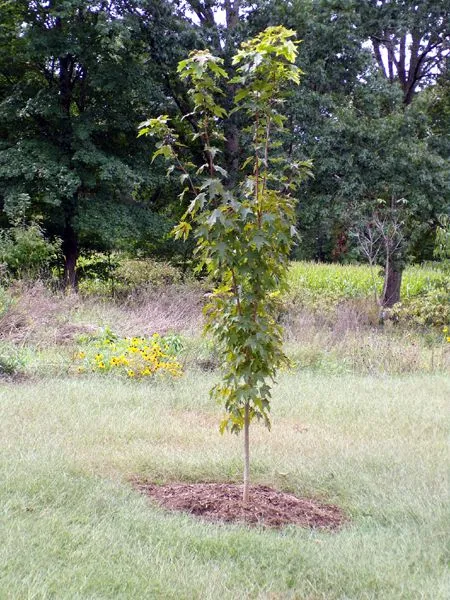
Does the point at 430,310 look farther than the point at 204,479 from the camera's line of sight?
Yes

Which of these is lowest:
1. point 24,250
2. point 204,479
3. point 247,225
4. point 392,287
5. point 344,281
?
point 344,281

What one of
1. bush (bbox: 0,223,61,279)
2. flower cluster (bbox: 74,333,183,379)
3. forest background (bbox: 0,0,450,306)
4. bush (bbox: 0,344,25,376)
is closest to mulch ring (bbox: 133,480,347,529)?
flower cluster (bbox: 74,333,183,379)

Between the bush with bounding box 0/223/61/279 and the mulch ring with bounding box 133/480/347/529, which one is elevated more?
the bush with bounding box 0/223/61/279

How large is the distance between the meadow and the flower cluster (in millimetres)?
137

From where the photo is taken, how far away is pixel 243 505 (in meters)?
4.62

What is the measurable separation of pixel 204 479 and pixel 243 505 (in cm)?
65

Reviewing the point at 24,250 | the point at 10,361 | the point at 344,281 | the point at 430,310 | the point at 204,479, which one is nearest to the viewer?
the point at 204,479

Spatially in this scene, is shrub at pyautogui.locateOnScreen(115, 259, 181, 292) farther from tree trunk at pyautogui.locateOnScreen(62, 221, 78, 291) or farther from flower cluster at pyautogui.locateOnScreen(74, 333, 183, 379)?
flower cluster at pyautogui.locateOnScreen(74, 333, 183, 379)

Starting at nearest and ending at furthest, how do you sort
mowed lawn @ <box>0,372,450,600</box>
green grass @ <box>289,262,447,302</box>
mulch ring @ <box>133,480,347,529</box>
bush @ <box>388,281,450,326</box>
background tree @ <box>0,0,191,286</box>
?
1. mowed lawn @ <box>0,372,450,600</box>
2. mulch ring @ <box>133,480,347,529</box>
3. bush @ <box>388,281,450,326</box>
4. background tree @ <box>0,0,191,286</box>
5. green grass @ <box>289,262,447,302</box>

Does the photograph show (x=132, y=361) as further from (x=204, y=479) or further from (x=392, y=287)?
(x=392, y=287)

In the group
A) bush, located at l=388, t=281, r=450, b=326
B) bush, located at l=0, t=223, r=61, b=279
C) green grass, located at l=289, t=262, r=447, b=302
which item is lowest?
green grass, located at l=289, t=262, r=447, b=302

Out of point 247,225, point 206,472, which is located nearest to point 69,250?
point 206,472

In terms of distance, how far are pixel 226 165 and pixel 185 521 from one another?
13927 millimetres

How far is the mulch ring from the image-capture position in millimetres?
4480
